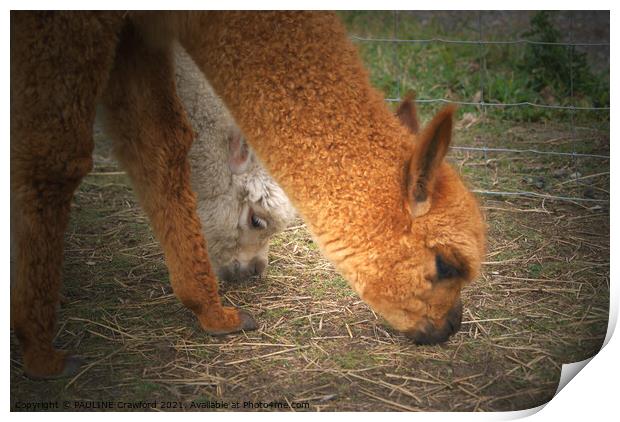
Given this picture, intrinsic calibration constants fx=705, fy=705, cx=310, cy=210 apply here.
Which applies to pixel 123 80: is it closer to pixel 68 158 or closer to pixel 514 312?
pixel 68 158

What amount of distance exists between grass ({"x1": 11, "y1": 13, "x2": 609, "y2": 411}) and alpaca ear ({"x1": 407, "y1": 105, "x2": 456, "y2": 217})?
73 cm

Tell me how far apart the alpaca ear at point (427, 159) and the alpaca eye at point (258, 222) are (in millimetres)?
1165

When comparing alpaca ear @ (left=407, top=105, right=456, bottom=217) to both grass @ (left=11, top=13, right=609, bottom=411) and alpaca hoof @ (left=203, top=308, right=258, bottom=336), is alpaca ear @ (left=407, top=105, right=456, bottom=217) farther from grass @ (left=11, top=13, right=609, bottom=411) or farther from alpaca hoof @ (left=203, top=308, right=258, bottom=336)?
alpaca hoof @ (left=203, top=308, right=258, bottom=336)

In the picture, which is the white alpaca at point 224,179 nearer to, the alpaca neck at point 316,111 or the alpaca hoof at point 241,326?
the alpaca hoof at point 241,326

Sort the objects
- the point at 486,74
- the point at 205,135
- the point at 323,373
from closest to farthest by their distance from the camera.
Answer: the point at 323,373, the point at 205,135, the point at 486,74

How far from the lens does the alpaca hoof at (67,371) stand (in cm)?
252

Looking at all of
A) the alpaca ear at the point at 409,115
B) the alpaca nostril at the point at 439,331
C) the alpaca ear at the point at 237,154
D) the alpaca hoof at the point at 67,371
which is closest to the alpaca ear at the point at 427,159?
the alpaca ear at the point at 409,115

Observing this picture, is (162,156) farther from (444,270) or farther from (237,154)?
(444,270)

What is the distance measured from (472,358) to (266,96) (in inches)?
53.2

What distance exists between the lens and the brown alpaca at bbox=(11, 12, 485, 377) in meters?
2.26

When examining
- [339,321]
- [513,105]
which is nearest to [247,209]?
[339,321]

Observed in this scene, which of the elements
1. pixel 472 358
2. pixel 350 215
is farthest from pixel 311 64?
pixel 472 358

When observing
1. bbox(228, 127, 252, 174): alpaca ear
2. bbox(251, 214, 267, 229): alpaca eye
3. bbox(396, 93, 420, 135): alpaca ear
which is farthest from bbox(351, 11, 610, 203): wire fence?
bbox(251, 214, 267, 229): alpaca eye

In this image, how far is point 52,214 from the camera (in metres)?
2.42
